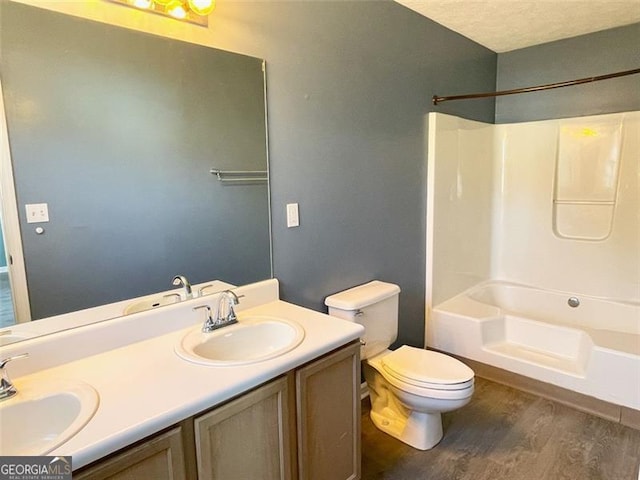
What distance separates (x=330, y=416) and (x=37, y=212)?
1.24 meters

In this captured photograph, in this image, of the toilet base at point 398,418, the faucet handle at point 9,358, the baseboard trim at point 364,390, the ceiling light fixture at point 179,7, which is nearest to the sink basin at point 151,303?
the faucet handle at point 9,358

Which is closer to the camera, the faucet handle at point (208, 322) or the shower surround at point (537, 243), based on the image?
the faucet handle at point (208, 322)

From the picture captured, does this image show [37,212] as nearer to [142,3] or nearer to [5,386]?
[5,386]

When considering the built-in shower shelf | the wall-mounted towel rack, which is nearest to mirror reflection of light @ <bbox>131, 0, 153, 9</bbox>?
the wall-mounted towel rack

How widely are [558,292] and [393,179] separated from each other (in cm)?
178

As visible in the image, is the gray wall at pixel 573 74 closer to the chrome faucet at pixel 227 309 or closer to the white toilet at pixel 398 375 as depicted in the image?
the white toilet at pixel 398 375

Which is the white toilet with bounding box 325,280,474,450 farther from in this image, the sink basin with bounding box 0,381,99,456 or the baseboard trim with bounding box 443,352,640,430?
the sink basin with bounding box 0,381,99,456

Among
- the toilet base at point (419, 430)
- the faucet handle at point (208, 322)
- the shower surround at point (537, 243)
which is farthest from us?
the shower surround at point (537, 243)

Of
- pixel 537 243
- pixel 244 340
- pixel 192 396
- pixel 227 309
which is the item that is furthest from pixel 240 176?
pixel 537 243

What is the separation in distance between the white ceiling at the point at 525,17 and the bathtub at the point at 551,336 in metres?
1.94

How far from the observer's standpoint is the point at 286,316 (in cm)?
176

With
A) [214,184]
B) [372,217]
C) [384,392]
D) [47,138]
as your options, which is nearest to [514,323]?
[384,392]

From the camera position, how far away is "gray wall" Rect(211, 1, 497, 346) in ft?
6.22

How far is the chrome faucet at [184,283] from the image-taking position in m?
1.65
